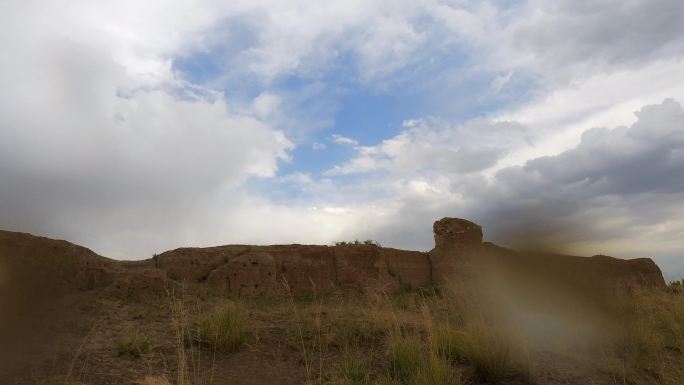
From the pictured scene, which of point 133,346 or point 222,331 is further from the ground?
point 222,331

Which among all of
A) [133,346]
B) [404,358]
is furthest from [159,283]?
[404,358]

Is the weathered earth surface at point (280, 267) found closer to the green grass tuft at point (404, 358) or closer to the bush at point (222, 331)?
the bush at point (222, 331)

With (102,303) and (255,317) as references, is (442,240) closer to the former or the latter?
(255,317)

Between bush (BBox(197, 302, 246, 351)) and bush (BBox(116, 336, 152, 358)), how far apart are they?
66cm

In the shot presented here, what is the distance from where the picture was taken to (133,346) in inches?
245

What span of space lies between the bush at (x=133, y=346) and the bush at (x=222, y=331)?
663mm

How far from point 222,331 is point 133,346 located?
110cm

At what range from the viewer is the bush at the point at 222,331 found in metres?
6.44

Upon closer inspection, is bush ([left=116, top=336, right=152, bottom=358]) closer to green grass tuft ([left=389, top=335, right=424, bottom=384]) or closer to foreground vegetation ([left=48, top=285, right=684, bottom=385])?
foreground vegetation ([left=48, top=285, right=684, bottom=385])

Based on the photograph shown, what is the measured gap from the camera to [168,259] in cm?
1138

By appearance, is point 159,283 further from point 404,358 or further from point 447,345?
point 447,345

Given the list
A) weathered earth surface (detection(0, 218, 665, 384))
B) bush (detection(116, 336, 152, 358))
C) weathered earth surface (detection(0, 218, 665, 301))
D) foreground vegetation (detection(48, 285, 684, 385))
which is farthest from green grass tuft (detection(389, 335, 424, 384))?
bush (detection(116, 336, 152, 358))

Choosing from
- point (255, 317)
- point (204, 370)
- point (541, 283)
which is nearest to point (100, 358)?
point (204, 370)

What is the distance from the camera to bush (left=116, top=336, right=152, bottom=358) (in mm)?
6160
